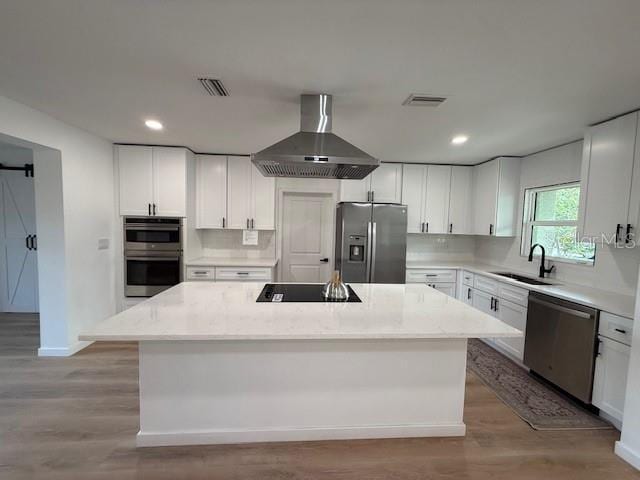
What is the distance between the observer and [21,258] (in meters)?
4.43

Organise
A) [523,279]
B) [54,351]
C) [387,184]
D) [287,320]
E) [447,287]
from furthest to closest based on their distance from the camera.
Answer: [387,184]
[447,287]
[523,279]
[54,351]
[287,320]

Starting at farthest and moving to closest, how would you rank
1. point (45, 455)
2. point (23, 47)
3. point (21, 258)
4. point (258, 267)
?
point (21, 258), point (258, 267), point (45, 455), point (23, 47)

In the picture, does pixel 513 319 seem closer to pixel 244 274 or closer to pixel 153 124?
pixel 244 274

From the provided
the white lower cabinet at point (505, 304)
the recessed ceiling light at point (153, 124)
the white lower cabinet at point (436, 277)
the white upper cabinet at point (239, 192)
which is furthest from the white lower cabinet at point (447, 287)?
the recessed ceiling light at point (153, 124)

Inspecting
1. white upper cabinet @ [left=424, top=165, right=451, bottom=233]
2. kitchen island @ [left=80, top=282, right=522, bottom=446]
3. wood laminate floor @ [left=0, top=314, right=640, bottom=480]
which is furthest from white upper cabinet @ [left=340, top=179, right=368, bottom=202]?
wood laminate floor @ [left=0, top=314, right=640, bottom=480]

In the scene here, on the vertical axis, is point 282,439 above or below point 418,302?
below

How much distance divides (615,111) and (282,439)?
11.3 ft

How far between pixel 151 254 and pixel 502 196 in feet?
14.8

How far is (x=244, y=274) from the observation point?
3938mm

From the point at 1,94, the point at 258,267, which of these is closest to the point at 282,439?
the point at 258,267

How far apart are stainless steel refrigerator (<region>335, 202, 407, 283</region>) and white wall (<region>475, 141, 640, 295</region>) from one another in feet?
4.67

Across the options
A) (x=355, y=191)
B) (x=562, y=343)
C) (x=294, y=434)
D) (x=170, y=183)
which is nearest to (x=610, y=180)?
(x=562, y=343)

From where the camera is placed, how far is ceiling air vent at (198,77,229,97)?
192 cm

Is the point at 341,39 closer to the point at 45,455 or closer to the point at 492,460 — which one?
the point at 492,460
